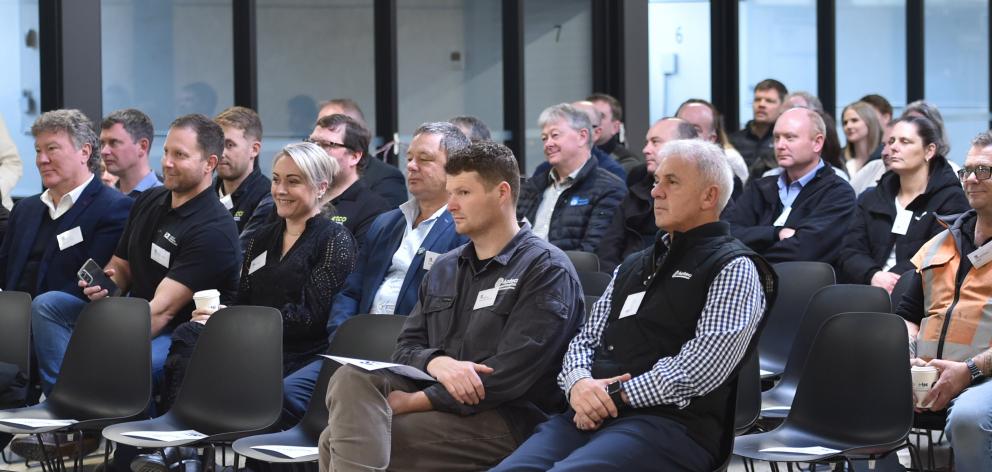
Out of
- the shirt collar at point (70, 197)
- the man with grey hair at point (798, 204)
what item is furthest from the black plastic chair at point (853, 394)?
the shirt collar at point (70, 197)

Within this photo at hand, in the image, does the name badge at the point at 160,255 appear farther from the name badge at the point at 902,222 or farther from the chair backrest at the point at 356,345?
the name badge at the point at 902,222

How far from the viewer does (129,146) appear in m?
5.34

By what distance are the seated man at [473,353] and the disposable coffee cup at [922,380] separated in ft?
3.39

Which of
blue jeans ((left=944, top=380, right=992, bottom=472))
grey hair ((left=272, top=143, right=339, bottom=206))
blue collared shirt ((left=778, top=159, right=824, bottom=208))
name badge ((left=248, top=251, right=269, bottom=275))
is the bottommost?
blue jeans ((left=944, top=380, right=992, bottom=472))

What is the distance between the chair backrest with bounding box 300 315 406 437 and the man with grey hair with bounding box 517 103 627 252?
7.26 ft

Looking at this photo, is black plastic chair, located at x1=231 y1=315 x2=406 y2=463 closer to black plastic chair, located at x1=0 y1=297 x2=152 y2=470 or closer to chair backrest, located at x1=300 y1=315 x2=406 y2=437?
chair backrest, located at x1=300 y1=315 x2=406 y2=437

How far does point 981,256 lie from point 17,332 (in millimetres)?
3336

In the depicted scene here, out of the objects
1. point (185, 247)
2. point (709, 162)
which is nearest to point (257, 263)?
point (185, 247)

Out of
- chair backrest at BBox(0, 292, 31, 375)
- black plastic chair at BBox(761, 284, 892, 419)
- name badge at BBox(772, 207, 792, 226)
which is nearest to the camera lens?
black plastic chair at BBox(761, 284, 892, 419)

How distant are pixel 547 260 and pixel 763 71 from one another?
23.2 feet

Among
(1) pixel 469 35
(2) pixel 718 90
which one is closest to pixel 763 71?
(2) pixel 718 90

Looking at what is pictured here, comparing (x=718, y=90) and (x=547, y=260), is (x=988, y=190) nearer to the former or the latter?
(x=547, y=260)

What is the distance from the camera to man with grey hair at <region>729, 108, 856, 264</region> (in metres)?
5.19

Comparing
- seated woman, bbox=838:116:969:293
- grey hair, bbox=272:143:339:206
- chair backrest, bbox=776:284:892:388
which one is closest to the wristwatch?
chair backrest, bbox=776:284:892:388
